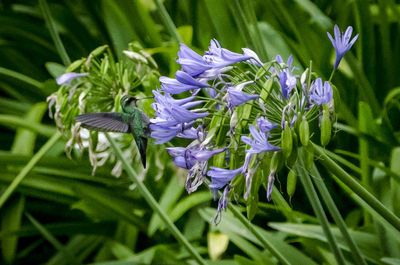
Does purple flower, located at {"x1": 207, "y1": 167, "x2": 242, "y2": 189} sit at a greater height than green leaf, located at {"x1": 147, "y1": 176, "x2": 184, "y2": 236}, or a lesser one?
greater

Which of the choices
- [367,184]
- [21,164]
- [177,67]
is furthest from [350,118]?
[21,164]

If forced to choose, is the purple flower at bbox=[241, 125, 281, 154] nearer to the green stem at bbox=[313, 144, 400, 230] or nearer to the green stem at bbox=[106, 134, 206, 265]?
the green stem at bbox=[313, 144, 400, 230]

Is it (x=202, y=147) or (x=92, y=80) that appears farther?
(x=92, y=80)

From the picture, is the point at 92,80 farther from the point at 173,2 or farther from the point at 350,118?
the point at 173,2

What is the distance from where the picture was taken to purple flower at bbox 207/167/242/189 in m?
0.66

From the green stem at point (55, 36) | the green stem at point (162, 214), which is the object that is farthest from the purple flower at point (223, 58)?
the green stem at point (55, 36)

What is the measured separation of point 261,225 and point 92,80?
34.3 inches

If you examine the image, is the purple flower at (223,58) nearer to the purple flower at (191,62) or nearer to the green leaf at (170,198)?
the purple flower at (191,62)

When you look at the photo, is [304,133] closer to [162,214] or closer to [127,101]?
[127,101]

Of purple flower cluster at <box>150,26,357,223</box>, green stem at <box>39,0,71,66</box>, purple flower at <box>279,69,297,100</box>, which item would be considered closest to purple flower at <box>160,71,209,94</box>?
purple flower cluster at <box>150,26,357,223</box>

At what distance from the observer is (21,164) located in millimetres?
1900

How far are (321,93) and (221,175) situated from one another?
171mm

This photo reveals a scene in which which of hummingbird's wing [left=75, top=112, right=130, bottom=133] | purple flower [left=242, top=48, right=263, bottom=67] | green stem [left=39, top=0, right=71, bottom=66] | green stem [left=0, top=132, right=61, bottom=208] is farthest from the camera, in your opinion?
green stem [left=0, top=132, right=61, bottom=208]

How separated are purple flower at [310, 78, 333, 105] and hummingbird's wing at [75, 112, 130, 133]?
0.35 m
